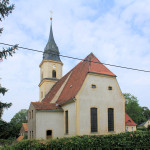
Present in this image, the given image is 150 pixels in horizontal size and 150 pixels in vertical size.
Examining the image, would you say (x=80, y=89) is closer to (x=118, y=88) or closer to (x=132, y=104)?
(x=118, y=88)

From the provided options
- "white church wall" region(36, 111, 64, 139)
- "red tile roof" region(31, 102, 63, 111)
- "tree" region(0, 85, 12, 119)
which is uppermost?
"tree" region(0, 85, 12, 119)

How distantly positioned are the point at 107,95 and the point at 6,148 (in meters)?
13.4

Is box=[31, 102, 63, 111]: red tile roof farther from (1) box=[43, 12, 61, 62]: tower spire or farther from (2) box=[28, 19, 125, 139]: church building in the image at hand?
(1) box=[43, 12, 61, 62]: tower spire

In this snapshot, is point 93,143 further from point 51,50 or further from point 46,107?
point 51,50

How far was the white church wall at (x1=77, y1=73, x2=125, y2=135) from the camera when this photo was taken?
19.2m

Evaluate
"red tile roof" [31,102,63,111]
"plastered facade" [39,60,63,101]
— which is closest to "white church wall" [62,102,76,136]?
"red tile roof" [31,102,63,111]

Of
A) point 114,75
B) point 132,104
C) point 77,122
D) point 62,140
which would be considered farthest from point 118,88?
point 132,104

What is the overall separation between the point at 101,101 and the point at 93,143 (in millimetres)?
9041

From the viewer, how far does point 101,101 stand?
2034 centimetres

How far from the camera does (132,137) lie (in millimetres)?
13195

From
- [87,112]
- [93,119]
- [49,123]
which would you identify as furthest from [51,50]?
[93,119]

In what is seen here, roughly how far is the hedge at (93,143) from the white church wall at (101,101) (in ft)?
20.7

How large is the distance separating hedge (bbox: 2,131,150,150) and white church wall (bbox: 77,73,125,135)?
249 inches

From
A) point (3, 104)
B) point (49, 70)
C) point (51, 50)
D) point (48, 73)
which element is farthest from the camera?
point (51, 50)
